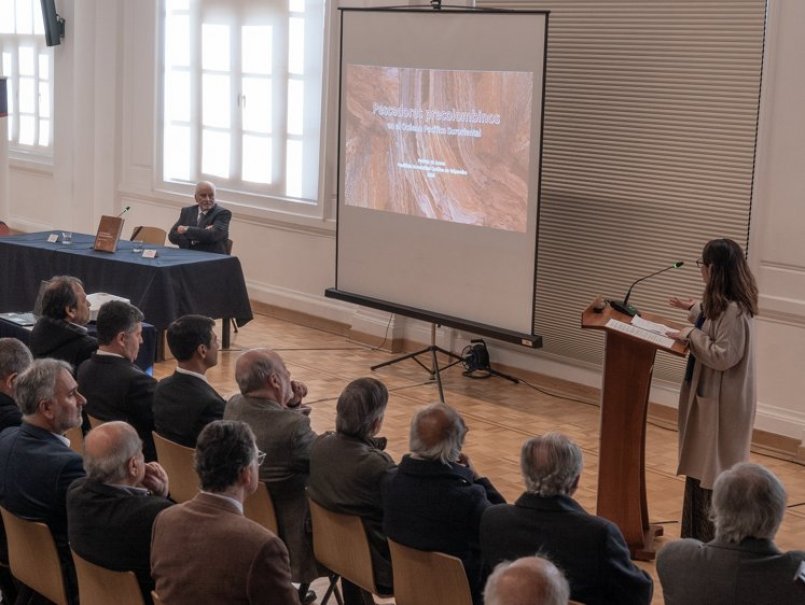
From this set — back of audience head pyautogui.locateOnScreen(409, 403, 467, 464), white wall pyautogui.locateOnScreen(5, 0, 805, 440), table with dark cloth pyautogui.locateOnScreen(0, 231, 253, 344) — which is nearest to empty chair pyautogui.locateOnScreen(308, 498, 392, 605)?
back of audience head pyautogui.locateOnScreen(409, 403, 467, 464)

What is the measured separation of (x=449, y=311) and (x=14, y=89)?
9.18m

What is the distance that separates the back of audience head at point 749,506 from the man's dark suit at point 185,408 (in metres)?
2.15

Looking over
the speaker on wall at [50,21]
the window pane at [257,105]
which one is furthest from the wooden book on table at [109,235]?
the speaker on wall at [50,21]

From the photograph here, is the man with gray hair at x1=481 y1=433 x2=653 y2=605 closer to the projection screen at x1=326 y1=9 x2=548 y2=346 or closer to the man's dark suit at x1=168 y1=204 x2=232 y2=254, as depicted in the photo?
the projection screen at x1=326 y1=9 x2=548 y2=346

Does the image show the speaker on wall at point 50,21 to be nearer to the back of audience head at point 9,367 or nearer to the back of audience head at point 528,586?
the back of audience head at point 9,367

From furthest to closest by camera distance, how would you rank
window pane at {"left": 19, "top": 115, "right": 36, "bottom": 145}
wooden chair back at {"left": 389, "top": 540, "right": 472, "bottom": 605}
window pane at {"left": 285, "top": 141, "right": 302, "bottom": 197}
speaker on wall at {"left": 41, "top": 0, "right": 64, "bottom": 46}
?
window pane at {"left": 19, "top": 115, "right": 36, "bottom": 145} < speaker on wall at {"left": 41, "top": 0, "right": 64, "bottom": 46} < window pane at {"left": 285, "top": 141, "right": 302, "bottom": 197} < wooden chair back at {"left": 389, "top": 540, "right": 472, "bottom": 605}

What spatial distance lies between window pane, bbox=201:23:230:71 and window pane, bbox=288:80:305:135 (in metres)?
1.02

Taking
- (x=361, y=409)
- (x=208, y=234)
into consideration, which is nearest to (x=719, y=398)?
(x=361, y=409)

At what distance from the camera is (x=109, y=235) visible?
29.2 feet

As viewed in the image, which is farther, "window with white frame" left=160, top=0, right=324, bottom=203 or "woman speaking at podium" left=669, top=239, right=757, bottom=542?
"window with white frame" left=160, top=0, right=324, bottom=203

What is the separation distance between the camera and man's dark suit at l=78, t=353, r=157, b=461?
4777 mm

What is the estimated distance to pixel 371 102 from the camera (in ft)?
27.5

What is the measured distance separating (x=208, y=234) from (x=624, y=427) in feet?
16.7

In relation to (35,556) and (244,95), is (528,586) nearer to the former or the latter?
(35,556)
